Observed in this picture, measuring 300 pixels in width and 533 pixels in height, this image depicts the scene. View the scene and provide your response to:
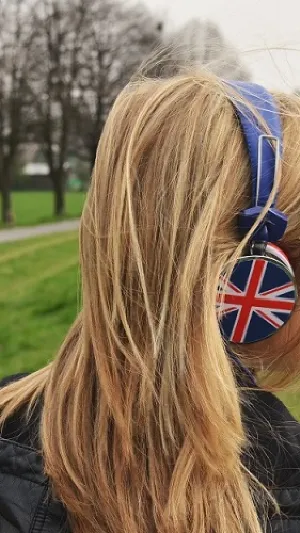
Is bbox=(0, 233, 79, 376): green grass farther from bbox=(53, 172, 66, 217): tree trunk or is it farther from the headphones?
bbox=(53, 172, 66, 217): tree trunk

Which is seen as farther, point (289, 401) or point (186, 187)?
point (289, 401)

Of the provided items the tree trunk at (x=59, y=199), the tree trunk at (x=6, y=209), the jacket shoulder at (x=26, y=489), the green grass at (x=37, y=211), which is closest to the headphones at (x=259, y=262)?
the jacket shoulder at (x=26, y=489)

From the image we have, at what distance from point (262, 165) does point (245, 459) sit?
0.56m

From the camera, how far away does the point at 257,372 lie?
1449 millimetres

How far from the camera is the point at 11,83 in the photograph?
79.8ft

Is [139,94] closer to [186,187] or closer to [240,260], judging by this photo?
[186,187]

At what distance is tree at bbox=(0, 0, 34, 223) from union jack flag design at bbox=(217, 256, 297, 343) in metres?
22.4

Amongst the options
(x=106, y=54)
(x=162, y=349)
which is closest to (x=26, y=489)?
(x=162, y=349)

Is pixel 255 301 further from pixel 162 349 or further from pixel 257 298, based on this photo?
pixel 162 349

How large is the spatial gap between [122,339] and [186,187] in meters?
0.31

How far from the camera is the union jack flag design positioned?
128 centimetres

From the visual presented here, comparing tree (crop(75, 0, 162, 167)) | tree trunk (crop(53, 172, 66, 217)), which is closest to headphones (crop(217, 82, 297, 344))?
tree (crop(75, 0, 162, 167))

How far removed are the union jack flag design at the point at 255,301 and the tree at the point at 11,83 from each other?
22386mm

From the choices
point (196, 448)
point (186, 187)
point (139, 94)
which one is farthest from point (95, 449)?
point (139, 94)
